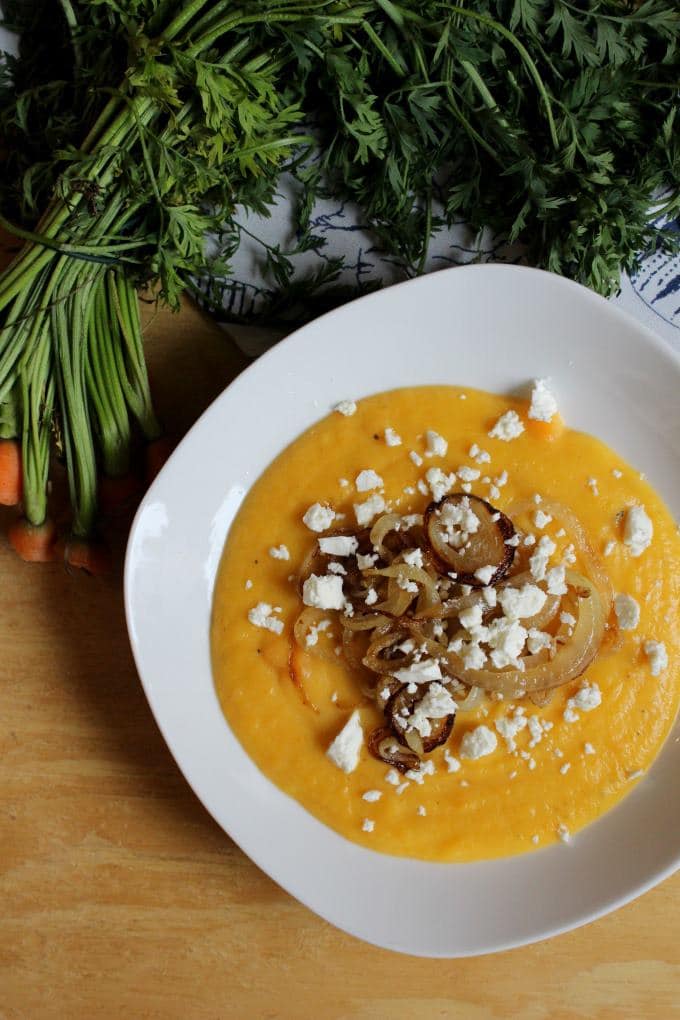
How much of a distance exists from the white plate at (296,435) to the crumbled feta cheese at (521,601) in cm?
45

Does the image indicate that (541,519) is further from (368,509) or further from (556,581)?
(368,509)

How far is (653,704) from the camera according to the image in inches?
85.0

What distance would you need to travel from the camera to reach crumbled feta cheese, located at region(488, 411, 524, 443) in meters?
2.16

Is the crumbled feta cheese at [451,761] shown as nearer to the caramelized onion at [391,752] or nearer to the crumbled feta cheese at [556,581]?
the caramelized onion at [391,752]

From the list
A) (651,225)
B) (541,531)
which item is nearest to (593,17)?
(651,225)

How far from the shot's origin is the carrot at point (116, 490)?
2.24 metres

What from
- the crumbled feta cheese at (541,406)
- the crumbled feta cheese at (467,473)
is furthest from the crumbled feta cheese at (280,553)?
the crumbled feta cheese at (541,406)

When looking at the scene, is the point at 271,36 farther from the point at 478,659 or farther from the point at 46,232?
the point at 478,659

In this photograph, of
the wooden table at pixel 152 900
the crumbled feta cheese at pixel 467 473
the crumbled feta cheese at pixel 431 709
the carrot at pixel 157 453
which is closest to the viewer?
the crumbled feta cheese at pixel 431 709

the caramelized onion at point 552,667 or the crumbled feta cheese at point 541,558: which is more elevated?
the crumbled feta cheese at point 541,558

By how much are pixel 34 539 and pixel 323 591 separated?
77cm

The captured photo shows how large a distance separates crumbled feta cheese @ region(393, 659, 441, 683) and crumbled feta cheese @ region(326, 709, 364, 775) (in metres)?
0.17

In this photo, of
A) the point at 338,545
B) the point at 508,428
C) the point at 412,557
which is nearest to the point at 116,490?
the point at 338,545

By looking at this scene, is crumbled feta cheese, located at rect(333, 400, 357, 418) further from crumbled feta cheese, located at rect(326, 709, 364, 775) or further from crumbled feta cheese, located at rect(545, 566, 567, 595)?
crumbled feta cheese, located at rect(326, 709, 364, 775)
